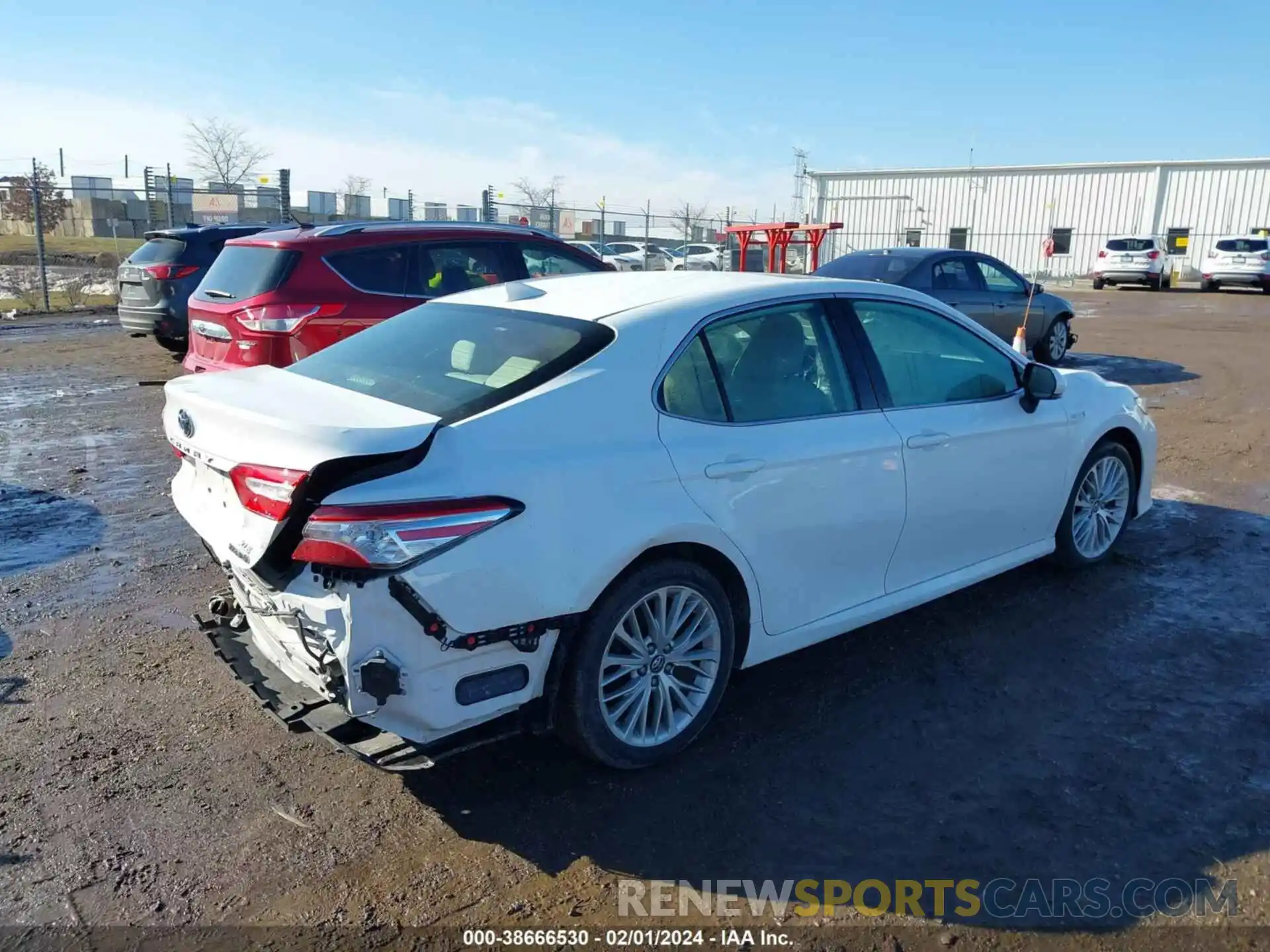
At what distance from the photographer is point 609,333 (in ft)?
11.3

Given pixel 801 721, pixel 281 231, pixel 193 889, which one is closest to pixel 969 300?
pixel 281 231

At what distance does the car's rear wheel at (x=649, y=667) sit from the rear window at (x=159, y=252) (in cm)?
1037

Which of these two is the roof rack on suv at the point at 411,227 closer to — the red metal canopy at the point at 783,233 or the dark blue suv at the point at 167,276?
the dark blue suv at the point at 167,276

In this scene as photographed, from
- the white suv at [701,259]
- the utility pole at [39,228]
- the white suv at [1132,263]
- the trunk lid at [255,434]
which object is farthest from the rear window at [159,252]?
the white suv at [1132,263]

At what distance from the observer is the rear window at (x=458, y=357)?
3.27 m

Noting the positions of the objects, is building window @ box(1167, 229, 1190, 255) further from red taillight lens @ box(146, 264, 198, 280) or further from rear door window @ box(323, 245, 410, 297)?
rear door window @ box(323, 245, 410, 297)

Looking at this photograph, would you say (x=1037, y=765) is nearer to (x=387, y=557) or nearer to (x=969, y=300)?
(x=387, y=557)

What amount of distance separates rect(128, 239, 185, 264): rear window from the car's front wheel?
425 inches

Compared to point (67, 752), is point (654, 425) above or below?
above

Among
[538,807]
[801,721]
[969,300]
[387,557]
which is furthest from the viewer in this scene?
[969,300]

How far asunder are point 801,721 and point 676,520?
1057 mm

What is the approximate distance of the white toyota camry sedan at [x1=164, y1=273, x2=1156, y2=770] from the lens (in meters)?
2.85

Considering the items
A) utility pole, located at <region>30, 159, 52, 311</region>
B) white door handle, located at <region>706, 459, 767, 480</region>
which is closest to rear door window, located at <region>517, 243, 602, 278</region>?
white door handle, located at <region>706, 459, 767, 480</region>

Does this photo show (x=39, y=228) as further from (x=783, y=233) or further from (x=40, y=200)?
(x=783, y=233)
